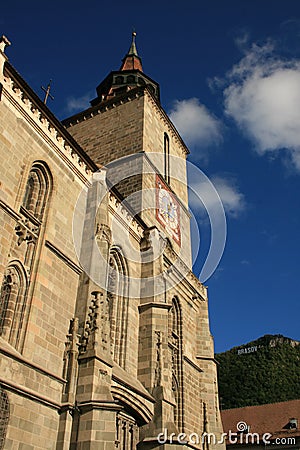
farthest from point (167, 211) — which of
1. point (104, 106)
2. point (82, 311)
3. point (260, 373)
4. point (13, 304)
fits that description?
point (260, 373)

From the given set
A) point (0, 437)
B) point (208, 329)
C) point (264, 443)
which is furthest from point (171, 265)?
point (264, 443)

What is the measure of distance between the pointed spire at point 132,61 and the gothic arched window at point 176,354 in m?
19.1

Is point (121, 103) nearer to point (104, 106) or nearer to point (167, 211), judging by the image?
point (104, 106)

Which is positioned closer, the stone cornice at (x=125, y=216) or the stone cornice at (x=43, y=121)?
the stone cornice at (x=43, y=121)

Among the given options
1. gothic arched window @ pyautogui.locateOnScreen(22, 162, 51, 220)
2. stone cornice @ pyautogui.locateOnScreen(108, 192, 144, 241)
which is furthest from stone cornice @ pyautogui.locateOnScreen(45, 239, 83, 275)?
stone cornice @ pyautogui.locateOnScreen(108, 192, 144, 241)

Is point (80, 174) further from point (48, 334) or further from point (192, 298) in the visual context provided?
point (192, 298)

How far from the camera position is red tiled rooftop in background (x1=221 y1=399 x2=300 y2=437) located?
98.1 feet

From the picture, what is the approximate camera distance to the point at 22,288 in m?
10.4

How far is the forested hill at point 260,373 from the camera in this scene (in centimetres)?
4962

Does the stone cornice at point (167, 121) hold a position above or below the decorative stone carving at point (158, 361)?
above

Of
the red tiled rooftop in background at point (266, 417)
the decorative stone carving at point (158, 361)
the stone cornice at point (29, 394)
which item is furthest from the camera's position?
the red tiled rooftop in background at point (266, 417)

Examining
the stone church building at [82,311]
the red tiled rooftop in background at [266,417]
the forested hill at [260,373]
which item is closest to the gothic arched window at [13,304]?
the stone church building at [82,311]

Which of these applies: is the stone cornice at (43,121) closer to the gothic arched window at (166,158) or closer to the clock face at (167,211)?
the clock face at (167,211)

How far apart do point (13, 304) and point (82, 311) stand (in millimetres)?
1779
